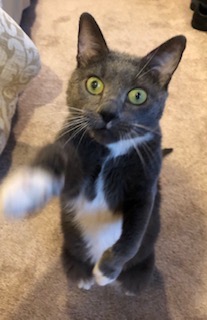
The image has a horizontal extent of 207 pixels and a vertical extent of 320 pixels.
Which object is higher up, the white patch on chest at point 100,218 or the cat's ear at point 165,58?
the cat's ear at point 165,58

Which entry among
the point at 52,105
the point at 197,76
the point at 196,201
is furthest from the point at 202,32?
the point at 196,201

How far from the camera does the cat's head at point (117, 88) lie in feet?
2.92

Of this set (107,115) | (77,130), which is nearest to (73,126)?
(77,130)

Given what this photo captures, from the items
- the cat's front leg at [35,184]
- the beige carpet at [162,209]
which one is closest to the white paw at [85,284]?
the beige carpet at [162,209]

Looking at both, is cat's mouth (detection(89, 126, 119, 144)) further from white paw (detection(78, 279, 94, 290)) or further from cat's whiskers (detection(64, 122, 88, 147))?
white paw (detection(78, 279, 94, 290))

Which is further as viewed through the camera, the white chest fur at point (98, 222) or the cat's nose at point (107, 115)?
the white chest fur at point (98, 222)

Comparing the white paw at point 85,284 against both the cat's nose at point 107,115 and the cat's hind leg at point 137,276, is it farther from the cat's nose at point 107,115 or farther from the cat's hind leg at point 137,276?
the cat's nose at point 107,115

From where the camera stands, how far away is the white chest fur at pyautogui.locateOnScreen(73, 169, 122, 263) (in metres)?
0.99

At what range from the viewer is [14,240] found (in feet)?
4.25

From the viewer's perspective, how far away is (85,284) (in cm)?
117

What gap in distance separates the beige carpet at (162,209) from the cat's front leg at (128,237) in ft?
0.96

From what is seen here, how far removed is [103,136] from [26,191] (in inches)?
8.1

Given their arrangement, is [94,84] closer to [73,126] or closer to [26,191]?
[73,126]

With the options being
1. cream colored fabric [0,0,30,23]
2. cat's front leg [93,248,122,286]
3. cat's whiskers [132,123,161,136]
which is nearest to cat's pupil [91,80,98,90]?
cat's whiskers [132,123,161,136]
